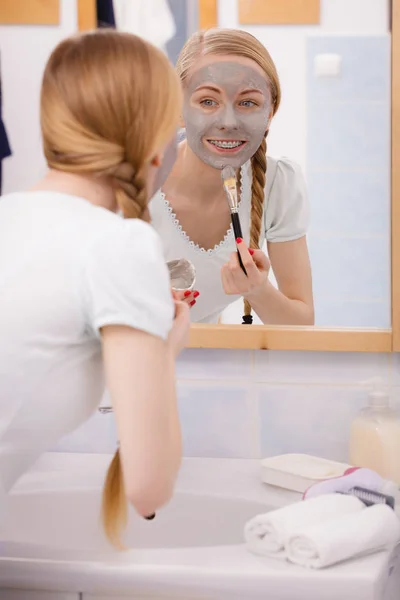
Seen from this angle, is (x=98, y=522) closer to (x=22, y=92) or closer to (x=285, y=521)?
(x=285, y=521)

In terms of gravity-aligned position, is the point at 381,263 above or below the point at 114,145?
below

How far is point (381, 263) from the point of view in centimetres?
124

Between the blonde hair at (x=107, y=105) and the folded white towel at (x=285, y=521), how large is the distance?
1.39ft

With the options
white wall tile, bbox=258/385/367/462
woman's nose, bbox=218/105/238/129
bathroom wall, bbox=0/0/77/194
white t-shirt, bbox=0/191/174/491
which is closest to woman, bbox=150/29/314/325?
woman's nose, bbox=218/105/238/129

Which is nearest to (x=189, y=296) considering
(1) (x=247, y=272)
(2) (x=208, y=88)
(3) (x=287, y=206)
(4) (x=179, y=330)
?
(1) (x=247, y=272)

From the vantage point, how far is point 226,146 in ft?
4.07

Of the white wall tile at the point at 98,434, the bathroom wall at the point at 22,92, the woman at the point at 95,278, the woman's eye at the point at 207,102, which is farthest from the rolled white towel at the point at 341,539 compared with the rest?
the bathroom wall at the point at 22,92

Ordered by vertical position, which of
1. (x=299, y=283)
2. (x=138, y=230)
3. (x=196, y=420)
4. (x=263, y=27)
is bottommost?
(x=196, y=420)

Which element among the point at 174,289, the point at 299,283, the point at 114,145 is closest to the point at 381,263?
the point at 299,283

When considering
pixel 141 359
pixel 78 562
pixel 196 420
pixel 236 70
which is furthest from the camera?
pixel 196 420

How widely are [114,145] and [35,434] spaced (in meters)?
0.29

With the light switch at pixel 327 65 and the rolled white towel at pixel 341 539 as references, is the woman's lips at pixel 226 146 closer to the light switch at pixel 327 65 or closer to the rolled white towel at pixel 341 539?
the light switch at pixel 327 65

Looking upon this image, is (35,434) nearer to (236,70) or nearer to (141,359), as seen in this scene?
(141,359)

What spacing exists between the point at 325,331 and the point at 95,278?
63 centimetres
